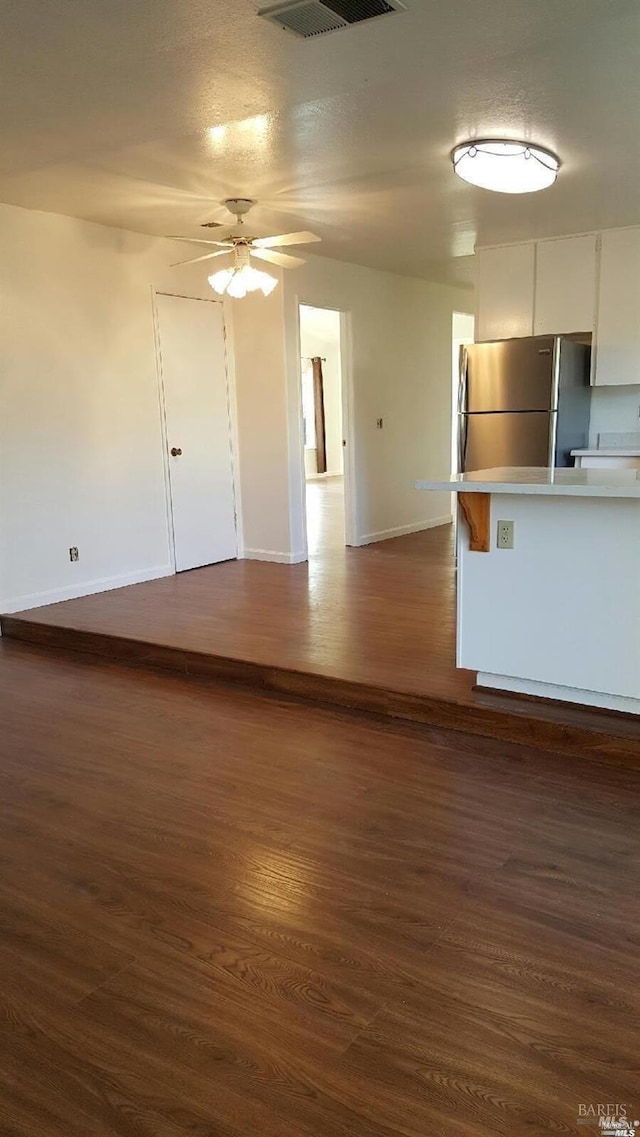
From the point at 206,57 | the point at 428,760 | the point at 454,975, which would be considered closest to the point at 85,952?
the point at 454,975

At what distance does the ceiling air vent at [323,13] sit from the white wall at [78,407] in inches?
111

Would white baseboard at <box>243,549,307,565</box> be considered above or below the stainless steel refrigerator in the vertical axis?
below

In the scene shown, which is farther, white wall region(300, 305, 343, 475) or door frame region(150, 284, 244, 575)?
white wall region(300, 305, 343, 475)

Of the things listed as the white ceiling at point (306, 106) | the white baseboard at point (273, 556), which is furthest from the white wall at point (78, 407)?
the white baseboard at point (273, 556)

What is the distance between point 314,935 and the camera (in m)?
2.00

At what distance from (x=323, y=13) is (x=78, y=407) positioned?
3306mm

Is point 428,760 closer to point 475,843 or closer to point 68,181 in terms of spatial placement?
point 475,843

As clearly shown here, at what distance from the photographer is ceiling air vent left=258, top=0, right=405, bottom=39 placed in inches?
89.3

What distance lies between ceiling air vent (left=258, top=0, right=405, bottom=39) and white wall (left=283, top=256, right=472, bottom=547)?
142 inches

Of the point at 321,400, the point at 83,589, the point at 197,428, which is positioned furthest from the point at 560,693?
the point at 321,400

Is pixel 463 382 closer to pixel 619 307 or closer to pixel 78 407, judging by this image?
pixel 619 307

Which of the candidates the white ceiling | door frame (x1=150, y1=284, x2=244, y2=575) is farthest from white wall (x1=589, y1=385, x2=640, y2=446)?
door frame (x1=150, y1=284, x2=244, y2=575)

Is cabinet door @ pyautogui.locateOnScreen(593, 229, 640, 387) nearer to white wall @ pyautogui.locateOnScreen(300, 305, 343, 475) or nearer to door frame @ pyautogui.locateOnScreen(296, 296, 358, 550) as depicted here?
door frame @ pyautogui.locateOnScreen(296, 296, 358, 550)

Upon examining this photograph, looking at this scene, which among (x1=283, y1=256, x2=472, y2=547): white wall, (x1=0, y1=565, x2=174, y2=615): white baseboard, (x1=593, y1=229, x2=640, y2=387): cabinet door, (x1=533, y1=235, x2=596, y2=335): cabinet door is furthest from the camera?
(x1=283, y1=256, x2=472, y2=547): white wall
